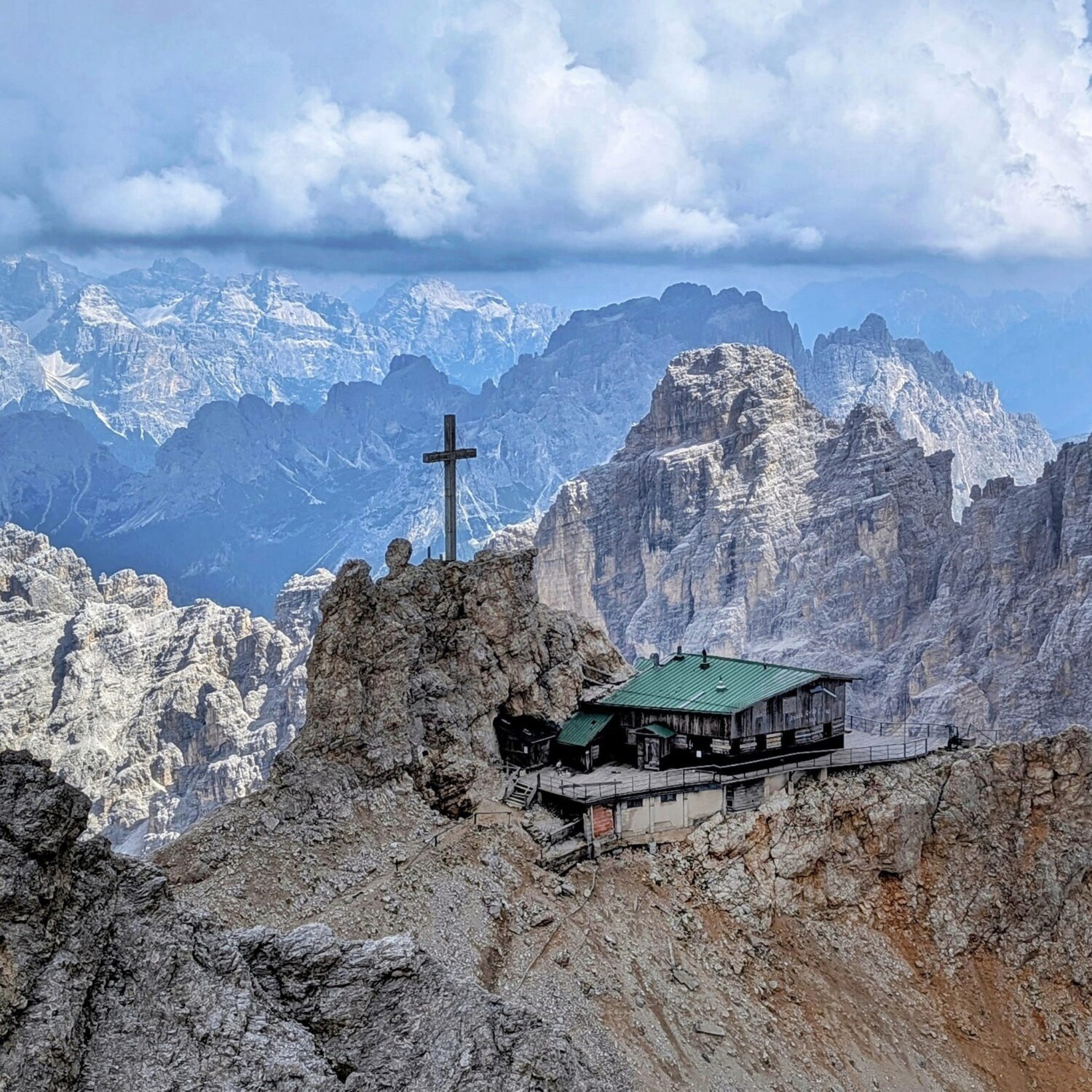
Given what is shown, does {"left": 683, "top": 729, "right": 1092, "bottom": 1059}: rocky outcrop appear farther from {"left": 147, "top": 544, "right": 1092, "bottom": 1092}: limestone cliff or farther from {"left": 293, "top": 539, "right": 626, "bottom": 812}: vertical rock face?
{"left": 293, "top": 539, "right": 626, "bottom": 812}: vertical rock face

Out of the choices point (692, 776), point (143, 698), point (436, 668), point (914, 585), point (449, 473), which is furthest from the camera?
point (143, 698)

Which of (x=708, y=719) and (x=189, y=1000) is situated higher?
(x=708, y=719)

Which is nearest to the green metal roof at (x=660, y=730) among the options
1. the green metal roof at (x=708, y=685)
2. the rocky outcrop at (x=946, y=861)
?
the green metal roof at (x=708, y=685)

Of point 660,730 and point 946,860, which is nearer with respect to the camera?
point 946,860

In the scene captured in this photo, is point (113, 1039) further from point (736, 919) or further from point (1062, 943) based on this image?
point (1062, 943)

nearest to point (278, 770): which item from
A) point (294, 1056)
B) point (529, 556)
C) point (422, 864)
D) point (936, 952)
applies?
point (422, 864)

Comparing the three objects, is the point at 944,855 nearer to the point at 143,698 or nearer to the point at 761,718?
the point at 761,718

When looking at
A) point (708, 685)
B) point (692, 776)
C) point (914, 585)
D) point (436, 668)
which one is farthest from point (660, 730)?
point (914, 585)

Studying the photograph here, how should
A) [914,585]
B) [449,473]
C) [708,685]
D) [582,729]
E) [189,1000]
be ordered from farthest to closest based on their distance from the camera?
[914,585]
[449,473]
[708,685]
[582,729]
[189,1000]
